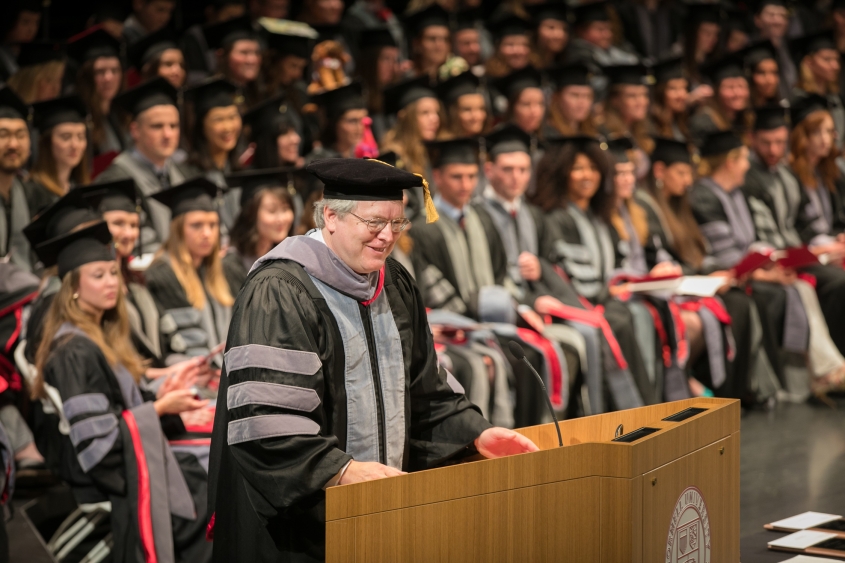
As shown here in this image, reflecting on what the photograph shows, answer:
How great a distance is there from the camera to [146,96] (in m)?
5.98

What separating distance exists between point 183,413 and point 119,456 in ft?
1.54

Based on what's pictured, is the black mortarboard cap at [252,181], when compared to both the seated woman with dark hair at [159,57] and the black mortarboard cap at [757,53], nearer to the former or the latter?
the seated woman with dark hair at [159,57]

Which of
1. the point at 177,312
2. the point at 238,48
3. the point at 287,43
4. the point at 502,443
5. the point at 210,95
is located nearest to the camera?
the point at 502,443

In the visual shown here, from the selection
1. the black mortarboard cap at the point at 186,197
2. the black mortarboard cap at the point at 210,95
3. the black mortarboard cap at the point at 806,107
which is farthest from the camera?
the black mortarboard cap at the point at 806,107

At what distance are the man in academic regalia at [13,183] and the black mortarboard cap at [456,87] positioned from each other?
2.69m

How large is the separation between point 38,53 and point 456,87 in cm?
258

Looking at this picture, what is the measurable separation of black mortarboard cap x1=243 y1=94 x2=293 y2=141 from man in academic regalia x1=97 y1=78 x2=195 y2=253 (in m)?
0.56

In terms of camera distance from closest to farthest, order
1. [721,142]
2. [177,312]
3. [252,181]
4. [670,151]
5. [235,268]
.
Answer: [177,312] < [235,268] < [252,181] < [670,151] < [721,142]

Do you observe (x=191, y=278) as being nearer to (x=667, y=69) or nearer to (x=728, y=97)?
(x=667, y=69)

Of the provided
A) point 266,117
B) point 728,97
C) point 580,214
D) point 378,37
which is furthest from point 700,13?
point 266,117

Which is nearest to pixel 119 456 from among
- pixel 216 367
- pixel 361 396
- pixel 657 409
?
pixel 216 367

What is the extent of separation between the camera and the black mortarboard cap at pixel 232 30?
7.03 meters

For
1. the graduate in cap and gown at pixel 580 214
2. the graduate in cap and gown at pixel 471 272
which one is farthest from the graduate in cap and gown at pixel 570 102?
the graduate in cap and gown at pixel 471 272

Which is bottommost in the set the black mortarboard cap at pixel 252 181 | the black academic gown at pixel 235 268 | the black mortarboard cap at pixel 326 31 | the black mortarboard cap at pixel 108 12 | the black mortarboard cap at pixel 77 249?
the black academic gown at pixel 235 268
